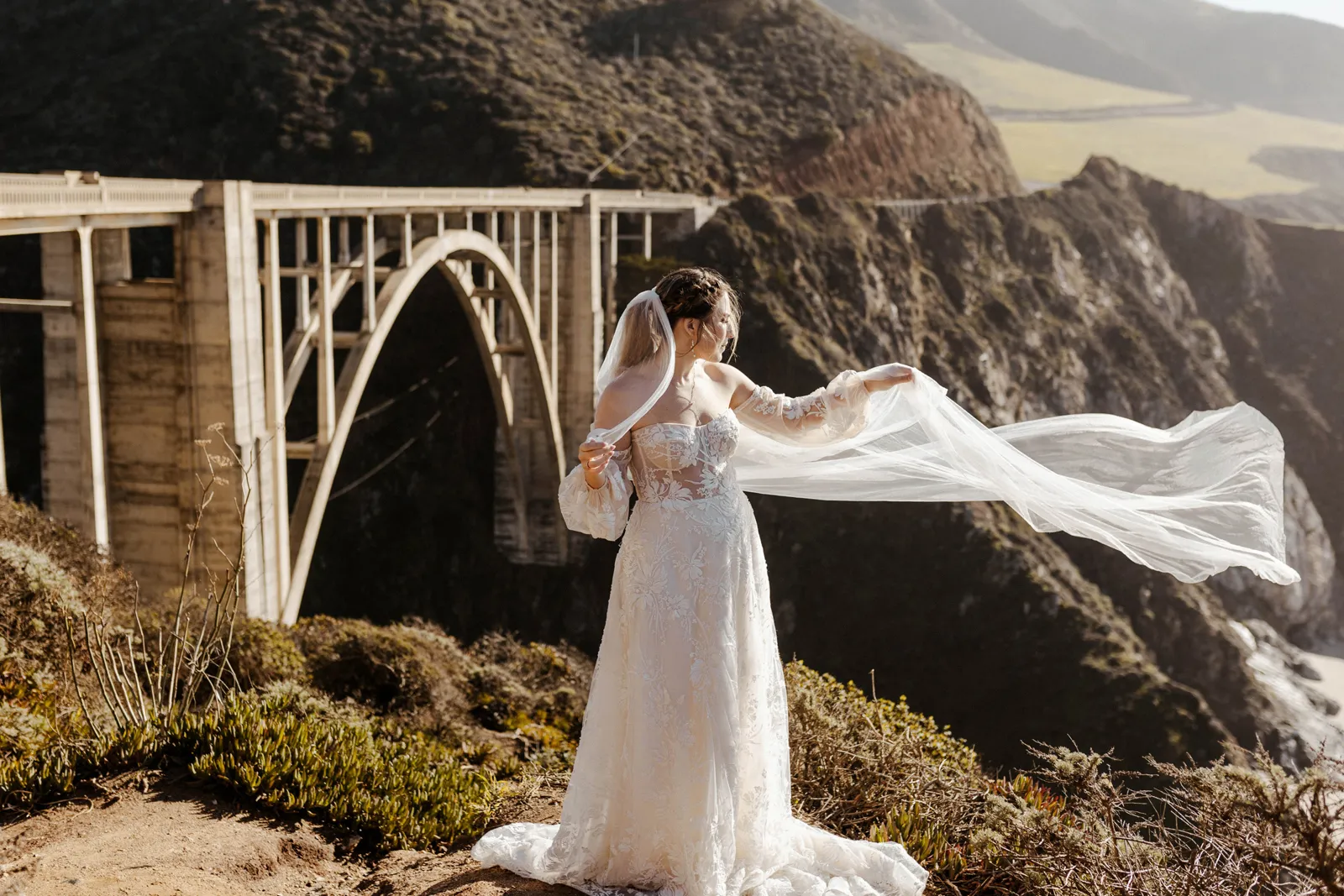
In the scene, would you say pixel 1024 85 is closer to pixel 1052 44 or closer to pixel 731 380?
pixel 1052 44

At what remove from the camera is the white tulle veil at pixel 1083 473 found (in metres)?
4.86

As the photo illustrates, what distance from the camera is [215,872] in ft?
13.9

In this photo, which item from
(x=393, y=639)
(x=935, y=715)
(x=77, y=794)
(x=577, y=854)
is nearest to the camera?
(x=577, y=854)

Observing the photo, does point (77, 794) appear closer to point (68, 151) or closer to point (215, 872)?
point (215, 872)

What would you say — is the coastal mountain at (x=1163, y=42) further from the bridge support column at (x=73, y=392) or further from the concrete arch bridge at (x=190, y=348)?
the bridge support column at (x=73, y=392)

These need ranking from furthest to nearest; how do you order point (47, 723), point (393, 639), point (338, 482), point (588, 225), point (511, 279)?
point (338, 482) < point (588, 225) < point (511, 279) < point (393, 639) < point (47, 723)

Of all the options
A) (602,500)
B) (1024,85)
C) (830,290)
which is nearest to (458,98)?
(830,290)

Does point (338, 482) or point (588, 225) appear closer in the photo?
point (588, 225)

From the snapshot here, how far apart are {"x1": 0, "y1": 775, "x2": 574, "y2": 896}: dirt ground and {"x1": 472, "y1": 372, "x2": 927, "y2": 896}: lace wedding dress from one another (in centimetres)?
37

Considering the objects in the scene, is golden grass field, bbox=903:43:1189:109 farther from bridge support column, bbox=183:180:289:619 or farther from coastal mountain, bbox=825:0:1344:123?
bridge support column, bbox=183:180:289:619

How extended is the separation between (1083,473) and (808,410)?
1.81m

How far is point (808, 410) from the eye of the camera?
459 centimetres

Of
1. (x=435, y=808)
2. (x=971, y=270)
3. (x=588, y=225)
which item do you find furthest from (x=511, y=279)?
(x=971, y=270)

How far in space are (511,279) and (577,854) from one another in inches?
616
